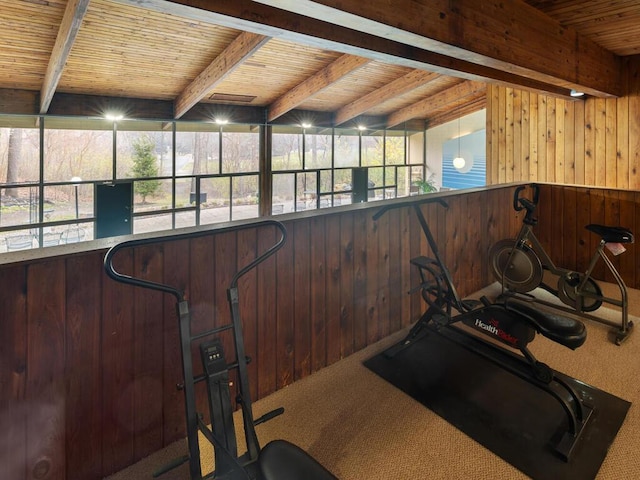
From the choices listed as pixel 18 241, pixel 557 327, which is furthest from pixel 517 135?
pixel 18 241

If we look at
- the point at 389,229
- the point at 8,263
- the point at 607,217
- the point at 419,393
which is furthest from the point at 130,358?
the point at 607,217

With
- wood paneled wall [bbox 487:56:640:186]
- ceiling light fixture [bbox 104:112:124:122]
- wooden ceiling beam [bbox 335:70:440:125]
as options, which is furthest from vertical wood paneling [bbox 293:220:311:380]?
ceiling light fixture [bbox 104:112:124:122]

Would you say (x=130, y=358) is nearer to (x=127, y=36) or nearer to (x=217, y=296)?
(x=217, y=296)

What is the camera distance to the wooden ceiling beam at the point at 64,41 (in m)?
3.78

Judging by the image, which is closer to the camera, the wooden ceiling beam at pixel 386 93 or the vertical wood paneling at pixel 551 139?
the vertical wood paneling at pixel 551 139

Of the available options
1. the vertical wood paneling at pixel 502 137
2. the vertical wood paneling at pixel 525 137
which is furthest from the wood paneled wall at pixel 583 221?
the vertical wood paneling at pixel 502 137

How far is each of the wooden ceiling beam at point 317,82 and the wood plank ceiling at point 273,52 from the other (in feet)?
0.08

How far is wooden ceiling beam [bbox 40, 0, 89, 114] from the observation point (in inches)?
149

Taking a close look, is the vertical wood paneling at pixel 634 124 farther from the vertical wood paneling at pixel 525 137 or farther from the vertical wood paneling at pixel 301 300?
the vertical wood paneling at pixel 301 300

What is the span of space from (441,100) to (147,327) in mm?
9659

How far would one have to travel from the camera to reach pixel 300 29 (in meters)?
2.42

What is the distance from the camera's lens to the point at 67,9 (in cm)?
414

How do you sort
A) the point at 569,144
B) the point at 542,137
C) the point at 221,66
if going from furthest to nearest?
the point at 221,66, the point at 542,137, the point at 569,144

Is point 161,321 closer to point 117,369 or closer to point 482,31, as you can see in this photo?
point 117,369
